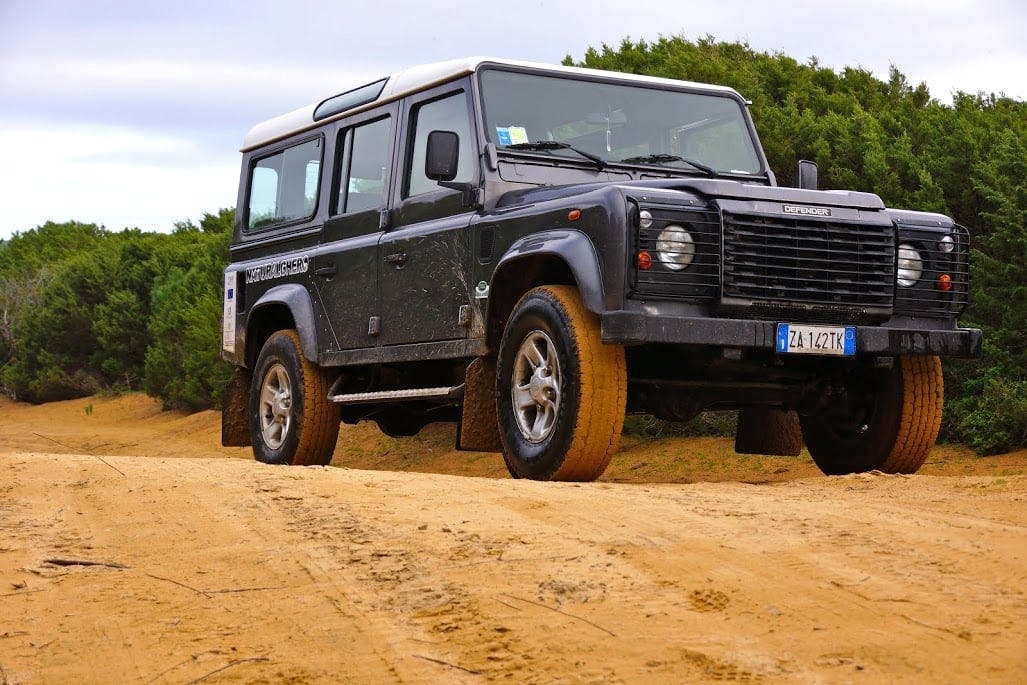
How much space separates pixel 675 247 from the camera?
6.98 meters

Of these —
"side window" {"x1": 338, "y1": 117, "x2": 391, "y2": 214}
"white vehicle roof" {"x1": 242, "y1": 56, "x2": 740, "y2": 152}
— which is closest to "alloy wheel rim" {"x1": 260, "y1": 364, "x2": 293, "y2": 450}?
"side window" {"x1": 338, "y1": 117, "x2": 391, "y2": 214}

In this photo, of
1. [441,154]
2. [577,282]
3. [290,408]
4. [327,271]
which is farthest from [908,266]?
[290,408]

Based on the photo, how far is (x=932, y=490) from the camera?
21.6 ft

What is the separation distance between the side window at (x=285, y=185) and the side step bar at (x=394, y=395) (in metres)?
1.46

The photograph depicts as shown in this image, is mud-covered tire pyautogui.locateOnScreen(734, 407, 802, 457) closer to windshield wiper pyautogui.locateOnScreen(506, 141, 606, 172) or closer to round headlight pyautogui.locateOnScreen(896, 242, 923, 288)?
round headlight pyautogui.locateOnScreen(896, 242, 923, 288)

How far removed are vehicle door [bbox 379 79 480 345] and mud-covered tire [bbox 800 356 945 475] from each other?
2.25 m

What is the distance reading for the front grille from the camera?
23.2 ft

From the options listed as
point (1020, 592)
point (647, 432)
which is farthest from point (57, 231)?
point (1020, 592)

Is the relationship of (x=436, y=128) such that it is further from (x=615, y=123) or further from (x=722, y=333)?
(x=722, y=333)

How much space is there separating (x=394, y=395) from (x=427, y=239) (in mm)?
997

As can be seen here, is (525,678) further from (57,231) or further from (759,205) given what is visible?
(57,231)

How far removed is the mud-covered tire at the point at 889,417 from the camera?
26.2ft

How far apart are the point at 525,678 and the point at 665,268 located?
3.61m

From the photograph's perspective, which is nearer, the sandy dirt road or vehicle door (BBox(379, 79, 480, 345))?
the sandy dirt road
